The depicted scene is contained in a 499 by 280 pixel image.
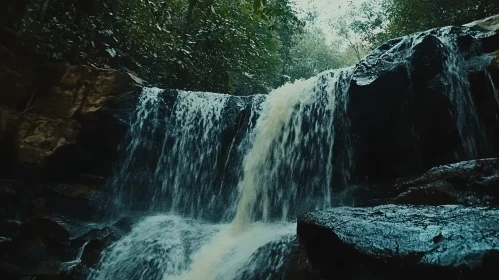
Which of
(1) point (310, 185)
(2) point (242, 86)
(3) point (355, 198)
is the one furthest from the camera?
(2) point (242, 86)

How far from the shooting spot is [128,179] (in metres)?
7.79

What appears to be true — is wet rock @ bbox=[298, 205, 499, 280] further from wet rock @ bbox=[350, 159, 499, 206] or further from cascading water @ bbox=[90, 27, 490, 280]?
cascading water @ bbox=[90, 27, 490, 280]

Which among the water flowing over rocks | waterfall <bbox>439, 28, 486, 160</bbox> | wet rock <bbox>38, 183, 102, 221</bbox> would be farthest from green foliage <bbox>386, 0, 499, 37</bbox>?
wet rock <bbox>38, 183, 102, 221</bbox>

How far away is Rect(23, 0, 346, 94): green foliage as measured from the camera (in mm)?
8070

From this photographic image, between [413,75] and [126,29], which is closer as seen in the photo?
[413,75]

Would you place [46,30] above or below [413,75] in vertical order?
above

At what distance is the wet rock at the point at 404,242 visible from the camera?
2266mm

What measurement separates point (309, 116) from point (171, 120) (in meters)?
2.81

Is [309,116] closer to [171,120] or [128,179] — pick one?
[171,120]

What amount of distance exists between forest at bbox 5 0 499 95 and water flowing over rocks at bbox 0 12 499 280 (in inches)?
35.1

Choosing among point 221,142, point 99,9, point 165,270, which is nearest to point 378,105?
point 221,142

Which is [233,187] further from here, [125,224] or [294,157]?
[125,224]

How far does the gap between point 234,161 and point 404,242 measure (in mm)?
5241

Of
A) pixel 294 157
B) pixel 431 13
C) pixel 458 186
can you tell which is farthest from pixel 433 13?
pixel 458 186
